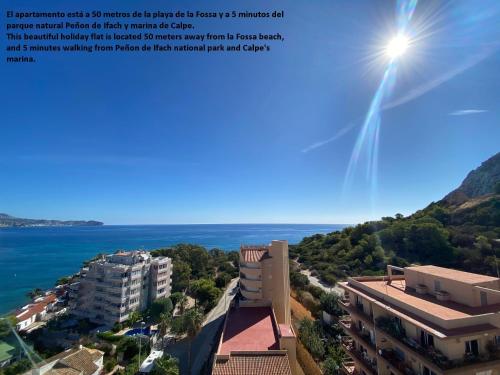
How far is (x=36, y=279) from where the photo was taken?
8238cm

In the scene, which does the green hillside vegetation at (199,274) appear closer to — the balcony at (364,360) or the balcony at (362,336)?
the balcony at (364,360)

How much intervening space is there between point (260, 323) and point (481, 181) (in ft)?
374

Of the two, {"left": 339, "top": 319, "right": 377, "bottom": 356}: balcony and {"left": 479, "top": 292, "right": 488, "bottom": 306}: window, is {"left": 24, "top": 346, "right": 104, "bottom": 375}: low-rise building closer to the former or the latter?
{"left": 339, "top": 319, "right": 377, "bottom": 356}: balcony

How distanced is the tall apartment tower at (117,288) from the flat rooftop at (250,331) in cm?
2146

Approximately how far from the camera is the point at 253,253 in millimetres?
34938

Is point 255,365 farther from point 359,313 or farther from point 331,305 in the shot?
point 331,305

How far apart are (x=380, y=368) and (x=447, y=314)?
6462mm

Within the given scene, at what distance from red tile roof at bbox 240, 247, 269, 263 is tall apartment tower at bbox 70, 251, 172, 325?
67.9ft

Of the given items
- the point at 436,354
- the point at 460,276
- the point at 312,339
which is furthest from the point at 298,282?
the point at 436,354

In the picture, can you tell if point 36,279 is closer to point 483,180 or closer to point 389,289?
point 389,289

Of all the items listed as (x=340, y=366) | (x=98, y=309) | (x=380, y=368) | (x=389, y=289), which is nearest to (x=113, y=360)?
(x=98, y=309)

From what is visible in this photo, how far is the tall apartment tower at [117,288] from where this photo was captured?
4075 centimetres

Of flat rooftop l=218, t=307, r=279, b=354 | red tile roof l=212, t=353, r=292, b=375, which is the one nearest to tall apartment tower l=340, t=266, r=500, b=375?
red tile roof l=212, t=353, r=292, b=375

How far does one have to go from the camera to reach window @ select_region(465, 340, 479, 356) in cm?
1255
